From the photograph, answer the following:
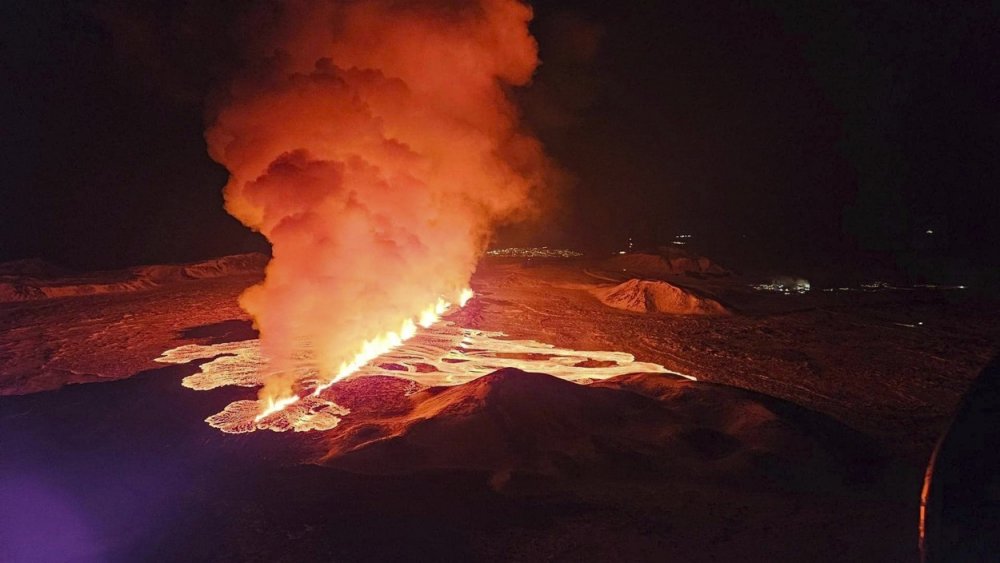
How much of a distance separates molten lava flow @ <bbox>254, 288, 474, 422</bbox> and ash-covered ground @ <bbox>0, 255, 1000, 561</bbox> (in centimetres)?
56

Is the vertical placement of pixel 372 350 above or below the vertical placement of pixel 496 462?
above

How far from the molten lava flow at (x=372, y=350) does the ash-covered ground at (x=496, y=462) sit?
558 millimetres

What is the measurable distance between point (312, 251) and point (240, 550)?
7.70 metres

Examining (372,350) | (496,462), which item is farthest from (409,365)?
(496,462)

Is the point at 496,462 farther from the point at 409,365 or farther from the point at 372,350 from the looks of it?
the point at 372,350

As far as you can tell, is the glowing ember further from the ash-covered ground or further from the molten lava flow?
the ash-covered ground

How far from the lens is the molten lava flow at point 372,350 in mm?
7884

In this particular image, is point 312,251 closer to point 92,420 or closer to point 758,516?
point 92,420

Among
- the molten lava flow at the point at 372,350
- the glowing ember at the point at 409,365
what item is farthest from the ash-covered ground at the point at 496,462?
the molten lava flow at the point at 372,350

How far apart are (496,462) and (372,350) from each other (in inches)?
227

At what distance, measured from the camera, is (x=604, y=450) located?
19.5 feet

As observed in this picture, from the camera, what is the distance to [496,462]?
5734 mm

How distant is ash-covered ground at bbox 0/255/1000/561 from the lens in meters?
4.36

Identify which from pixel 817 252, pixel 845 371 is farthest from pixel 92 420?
pixel 817 252
